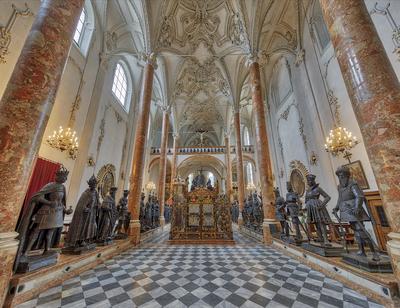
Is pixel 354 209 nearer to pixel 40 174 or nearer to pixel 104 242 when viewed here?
pixel 104 242

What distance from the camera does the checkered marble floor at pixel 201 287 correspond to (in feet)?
7.55

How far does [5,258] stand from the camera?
1927mm

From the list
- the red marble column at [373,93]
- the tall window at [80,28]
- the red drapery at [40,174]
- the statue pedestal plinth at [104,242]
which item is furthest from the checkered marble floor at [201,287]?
the tall window at [80,28]

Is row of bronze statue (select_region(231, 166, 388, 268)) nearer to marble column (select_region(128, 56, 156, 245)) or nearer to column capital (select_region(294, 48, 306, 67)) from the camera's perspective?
marble column (select_region(128, 56, 156, 245))

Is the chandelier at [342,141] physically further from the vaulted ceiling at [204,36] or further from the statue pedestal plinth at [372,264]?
the vaulted ceiling at [204,36]

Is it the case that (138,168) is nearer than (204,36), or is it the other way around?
(138,168)

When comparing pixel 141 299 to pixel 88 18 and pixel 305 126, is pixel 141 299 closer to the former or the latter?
pixel 305 126

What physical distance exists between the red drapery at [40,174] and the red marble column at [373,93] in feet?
28.7

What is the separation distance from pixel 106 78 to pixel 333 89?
11.2 meters

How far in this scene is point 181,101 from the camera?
18.2 m

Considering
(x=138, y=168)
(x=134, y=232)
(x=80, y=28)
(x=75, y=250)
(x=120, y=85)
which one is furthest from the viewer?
(x=120, y=85)

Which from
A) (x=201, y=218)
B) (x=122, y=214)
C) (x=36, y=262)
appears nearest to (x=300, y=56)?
(x=201, y=218)

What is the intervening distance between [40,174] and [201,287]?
22.2 feet

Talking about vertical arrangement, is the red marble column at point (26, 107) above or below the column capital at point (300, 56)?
below
